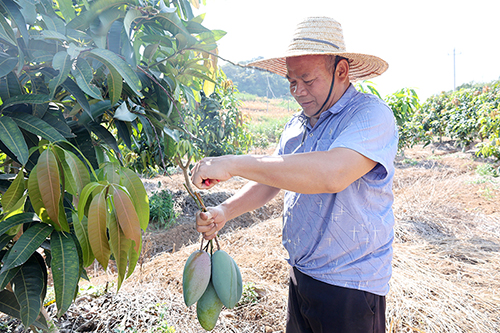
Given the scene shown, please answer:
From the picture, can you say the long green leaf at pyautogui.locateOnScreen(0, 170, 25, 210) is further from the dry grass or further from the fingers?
the dry grass

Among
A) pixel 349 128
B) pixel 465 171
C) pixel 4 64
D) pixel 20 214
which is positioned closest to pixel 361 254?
pixel 349 128

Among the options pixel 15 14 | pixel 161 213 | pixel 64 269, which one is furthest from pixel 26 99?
pixel 161 213

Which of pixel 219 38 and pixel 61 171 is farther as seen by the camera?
pixel 219 38

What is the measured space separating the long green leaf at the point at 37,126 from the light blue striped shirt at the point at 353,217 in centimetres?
75

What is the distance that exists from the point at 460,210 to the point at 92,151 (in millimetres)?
5174

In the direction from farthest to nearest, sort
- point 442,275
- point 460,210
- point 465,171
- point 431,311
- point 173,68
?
point 465,171 < point 460,210 < point 442,275 < point 431,311 < point 173,68

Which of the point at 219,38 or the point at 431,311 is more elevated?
the point at 219,38

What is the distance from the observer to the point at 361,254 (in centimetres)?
114

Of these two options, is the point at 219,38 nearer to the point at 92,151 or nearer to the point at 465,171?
the point at 92,151

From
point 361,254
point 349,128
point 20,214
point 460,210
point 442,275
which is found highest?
point 20,214

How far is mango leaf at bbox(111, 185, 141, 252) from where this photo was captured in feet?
2.05

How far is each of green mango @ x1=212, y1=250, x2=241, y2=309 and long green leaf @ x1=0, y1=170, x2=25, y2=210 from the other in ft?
1.80

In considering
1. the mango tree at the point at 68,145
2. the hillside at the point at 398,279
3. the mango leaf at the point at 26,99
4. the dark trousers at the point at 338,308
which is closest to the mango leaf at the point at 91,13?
the mango tree at the point at 68,145

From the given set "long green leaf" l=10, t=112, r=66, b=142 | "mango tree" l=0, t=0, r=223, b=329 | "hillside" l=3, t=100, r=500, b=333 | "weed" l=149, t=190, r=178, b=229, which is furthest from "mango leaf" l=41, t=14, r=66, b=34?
"weed" l=149, t=190, r=178, b=229
